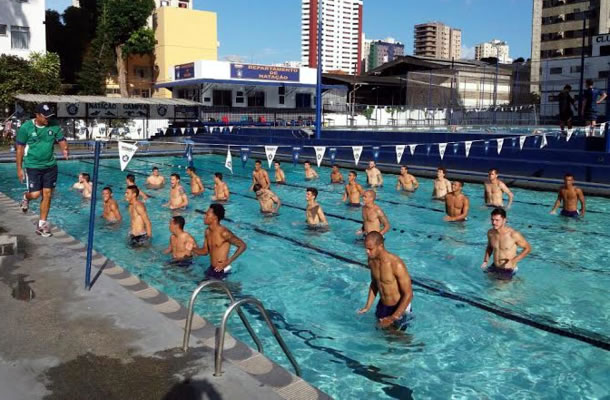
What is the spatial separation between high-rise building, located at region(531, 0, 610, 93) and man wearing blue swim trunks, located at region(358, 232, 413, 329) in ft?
213

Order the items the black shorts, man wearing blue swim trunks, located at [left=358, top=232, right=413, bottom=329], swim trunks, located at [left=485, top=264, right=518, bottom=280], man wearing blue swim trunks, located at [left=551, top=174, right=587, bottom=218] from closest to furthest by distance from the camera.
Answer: man wearing blue swim trunks, located at [left=358, top=232, right=413, bottom=329] < the black shorts < swim trunks, located at [left=485, top=264, right=518, bottom=280] < man wearing blue swim trunks, located at [left=551, top=174, right=587, bottom=218]

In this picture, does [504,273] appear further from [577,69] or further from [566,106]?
[577,69]

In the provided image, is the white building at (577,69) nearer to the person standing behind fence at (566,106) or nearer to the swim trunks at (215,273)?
the person standing behind fence at (566,106)

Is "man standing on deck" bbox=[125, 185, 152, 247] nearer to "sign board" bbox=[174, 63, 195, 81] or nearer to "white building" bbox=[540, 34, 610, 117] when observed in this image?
"sign board" bbox=[174, 63, 195, 81]

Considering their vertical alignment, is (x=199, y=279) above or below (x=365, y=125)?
below

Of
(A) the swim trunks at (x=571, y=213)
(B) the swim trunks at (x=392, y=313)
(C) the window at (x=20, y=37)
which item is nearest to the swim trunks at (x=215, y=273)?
(B) the swim trunks at (x=392, y=313)

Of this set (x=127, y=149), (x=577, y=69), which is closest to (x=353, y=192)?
(x=127, y=149)

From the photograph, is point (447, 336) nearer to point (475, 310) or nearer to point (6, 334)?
point (475, 310)

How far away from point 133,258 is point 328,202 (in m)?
6.92

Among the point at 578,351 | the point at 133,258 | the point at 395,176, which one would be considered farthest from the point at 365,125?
the point at 578,351

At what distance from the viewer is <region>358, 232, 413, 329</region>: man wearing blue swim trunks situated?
6020 millimetres

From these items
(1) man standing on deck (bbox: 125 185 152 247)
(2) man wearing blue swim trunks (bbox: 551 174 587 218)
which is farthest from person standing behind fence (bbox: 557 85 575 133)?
(1) man standing on deck (bbox: 125 185 152 247)

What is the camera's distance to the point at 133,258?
389 inches

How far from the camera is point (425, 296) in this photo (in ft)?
26.1
